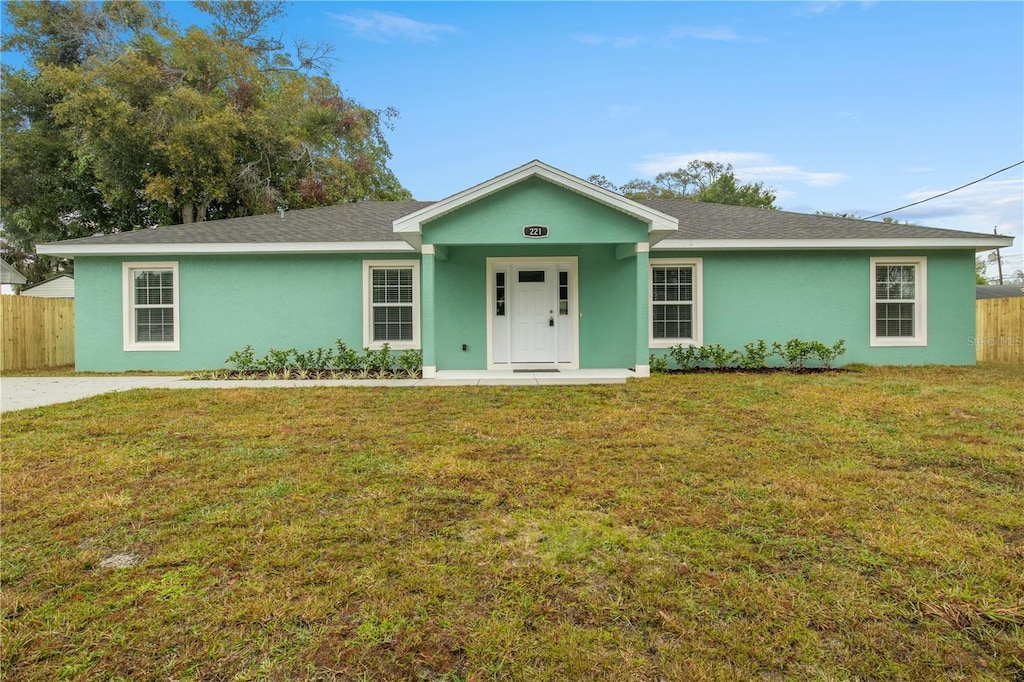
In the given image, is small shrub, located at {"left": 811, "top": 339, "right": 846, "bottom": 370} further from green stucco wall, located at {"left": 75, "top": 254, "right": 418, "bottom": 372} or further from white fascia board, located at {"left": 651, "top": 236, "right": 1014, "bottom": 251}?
green stucco wall, located at {"left": 75, "top": 254, "right": 418, "bottom": 372}

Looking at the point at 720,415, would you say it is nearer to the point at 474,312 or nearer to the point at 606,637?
the point at 606,637

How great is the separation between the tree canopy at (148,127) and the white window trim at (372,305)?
10.3 meters

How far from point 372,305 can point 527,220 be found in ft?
12.4

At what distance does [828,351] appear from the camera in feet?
32.0

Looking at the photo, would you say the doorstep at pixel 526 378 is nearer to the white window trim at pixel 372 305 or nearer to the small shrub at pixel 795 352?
the white window trim at pixel 372 305

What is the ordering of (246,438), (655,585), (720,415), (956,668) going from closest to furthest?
1. (956,668)
2. (655,585)
3. (246,438)
4. (720,415)

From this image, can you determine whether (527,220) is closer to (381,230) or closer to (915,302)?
(381,230)

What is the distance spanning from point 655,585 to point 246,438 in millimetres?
4002

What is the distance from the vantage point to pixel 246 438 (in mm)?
4688

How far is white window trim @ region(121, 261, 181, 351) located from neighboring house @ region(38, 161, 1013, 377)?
0.08 ft

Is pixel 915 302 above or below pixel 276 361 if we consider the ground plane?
above

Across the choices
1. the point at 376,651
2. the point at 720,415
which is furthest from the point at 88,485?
the point at 720,415

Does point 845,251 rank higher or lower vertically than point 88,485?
higher

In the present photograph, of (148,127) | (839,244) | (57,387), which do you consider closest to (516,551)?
(57,387)
